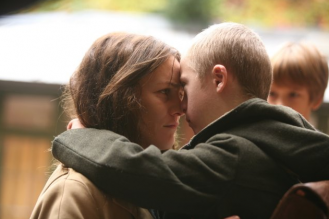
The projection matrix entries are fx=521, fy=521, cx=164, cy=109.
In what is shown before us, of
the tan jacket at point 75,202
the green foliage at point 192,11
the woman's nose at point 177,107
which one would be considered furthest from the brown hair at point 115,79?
the green foliage at point 192,11

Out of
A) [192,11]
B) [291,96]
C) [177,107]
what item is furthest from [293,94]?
[192,11]

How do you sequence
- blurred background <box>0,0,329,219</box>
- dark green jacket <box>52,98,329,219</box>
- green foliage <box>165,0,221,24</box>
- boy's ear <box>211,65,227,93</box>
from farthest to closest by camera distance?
green foliage <box>165,0,221,24</box> → blurred background <box>0,0,329,219</box> → boy's ear <box>211,65,227,93</box> → dark green jacket <box>52,98,329,219</box>

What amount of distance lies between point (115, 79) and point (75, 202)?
1.49 feet

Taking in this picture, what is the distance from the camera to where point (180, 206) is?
5.08 feet

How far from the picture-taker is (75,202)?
1619 millimetres

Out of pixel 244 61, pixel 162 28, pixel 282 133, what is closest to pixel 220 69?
pixel 244 61

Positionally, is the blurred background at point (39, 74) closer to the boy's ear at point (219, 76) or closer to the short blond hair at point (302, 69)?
the short blond hair at point (302, 69)

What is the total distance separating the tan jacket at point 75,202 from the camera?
1.60 metres

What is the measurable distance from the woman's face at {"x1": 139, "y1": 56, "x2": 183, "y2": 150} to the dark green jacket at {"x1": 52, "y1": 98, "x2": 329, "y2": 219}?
28 centimetres

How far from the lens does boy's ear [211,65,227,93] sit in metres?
1.72

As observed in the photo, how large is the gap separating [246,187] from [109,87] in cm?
60

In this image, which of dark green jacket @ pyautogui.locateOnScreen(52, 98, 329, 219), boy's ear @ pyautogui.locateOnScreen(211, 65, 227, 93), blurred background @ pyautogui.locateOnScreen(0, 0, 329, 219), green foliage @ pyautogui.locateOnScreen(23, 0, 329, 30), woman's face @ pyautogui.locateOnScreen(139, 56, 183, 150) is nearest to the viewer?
dark green jacket @ pyautogui.locateOnScreen(52, 98, 329, 219)

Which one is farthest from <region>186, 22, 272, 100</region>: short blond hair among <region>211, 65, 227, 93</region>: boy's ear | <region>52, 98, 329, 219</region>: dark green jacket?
<region>52, 98, 329, 219</region>: dark green jacket

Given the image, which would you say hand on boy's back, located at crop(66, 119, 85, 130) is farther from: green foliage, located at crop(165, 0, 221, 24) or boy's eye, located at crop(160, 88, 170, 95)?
green foliage, located at crop(165, 0, 221, 24)
